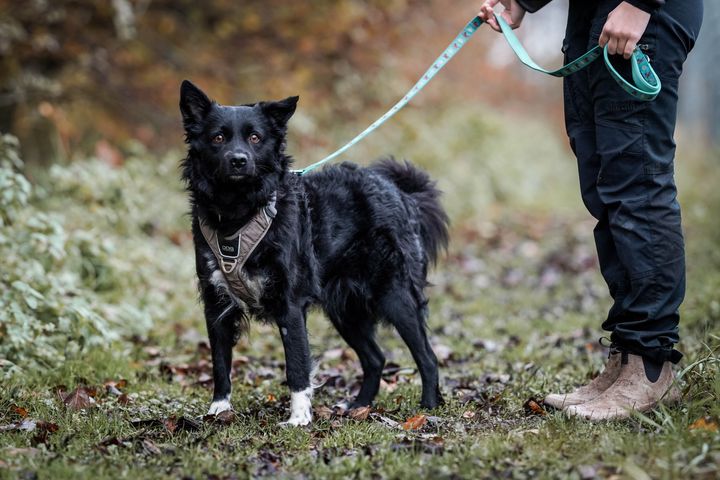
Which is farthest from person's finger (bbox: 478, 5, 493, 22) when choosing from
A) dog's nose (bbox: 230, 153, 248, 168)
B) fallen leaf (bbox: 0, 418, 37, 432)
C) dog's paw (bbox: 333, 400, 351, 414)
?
fallen leaf (bbox: 0, 418, 37, 432)

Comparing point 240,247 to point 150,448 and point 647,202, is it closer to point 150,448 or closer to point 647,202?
point 150,448

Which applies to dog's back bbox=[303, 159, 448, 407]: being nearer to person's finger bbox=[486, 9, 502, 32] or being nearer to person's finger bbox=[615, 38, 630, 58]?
person's finger bbox=[486, 9, 502, 32]

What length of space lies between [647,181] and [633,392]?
942 millimetres

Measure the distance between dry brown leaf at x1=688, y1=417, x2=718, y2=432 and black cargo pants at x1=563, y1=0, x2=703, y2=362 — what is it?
390 millimetres

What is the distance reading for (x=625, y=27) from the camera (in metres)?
3.07

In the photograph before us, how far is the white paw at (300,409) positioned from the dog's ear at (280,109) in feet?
4.64

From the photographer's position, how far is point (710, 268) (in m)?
7.22

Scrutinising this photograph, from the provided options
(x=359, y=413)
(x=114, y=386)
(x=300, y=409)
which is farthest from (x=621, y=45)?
(x=114, y=386)

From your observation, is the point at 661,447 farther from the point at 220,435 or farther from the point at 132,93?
the point at 132,93

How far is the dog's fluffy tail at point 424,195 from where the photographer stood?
4578 mm

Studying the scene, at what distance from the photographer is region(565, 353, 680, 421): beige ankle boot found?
3.25m

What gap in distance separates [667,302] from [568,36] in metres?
1.36

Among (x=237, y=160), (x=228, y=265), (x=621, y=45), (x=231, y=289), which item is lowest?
(x=231, y=289)

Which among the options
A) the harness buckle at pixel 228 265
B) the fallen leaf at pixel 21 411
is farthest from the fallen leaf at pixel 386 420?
the fallen leaf at pixel 21 411
